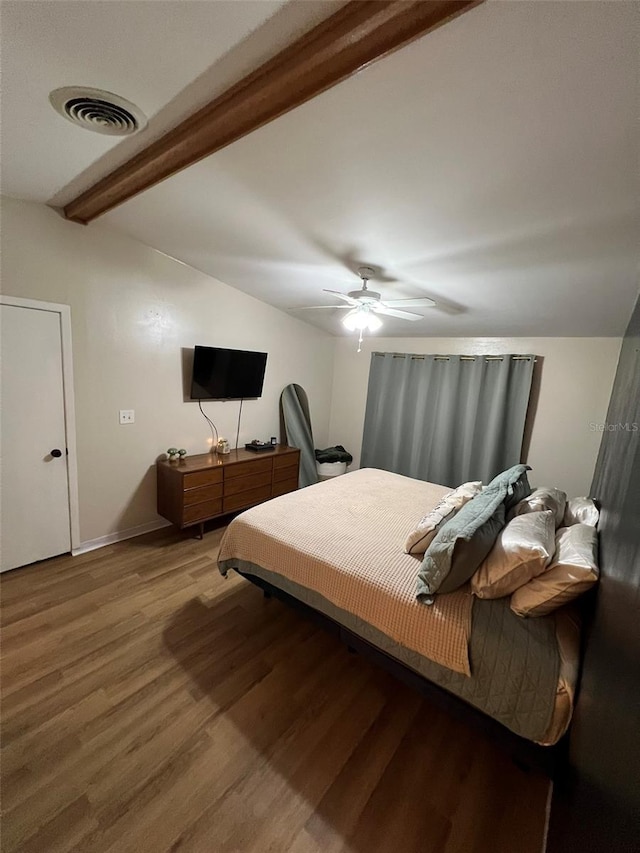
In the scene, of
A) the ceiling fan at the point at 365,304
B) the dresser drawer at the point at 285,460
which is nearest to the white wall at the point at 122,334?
the dresser drawer at the point at 285,460

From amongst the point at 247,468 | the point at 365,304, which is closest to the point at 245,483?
the point at 247,468

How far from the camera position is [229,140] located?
1430mm

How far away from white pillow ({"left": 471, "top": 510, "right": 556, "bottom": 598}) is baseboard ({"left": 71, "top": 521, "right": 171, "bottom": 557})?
2922 millimetres

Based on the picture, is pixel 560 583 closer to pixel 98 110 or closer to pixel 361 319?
pixel 361 319

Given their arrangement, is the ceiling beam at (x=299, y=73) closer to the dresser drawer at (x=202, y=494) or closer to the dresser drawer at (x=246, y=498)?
the dresser drawer at (x=202, y=494)

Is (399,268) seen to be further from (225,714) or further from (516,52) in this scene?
(225,714)

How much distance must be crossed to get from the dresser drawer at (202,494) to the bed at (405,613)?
95 centimetres

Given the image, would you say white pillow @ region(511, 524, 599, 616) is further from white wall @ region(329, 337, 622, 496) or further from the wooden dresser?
the wooden dresser

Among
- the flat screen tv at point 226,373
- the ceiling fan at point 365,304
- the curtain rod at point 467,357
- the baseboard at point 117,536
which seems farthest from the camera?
the curtain rod at point 467,357

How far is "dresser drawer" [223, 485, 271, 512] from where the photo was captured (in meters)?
3.38

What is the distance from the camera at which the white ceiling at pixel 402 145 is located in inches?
37.4

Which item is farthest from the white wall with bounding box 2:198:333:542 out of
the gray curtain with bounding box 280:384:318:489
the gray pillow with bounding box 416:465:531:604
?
the gray pillow with bounding box 416:465:531:604

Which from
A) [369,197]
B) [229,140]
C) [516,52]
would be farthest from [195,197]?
[516,52]

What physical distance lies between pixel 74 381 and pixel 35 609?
1.58 m
